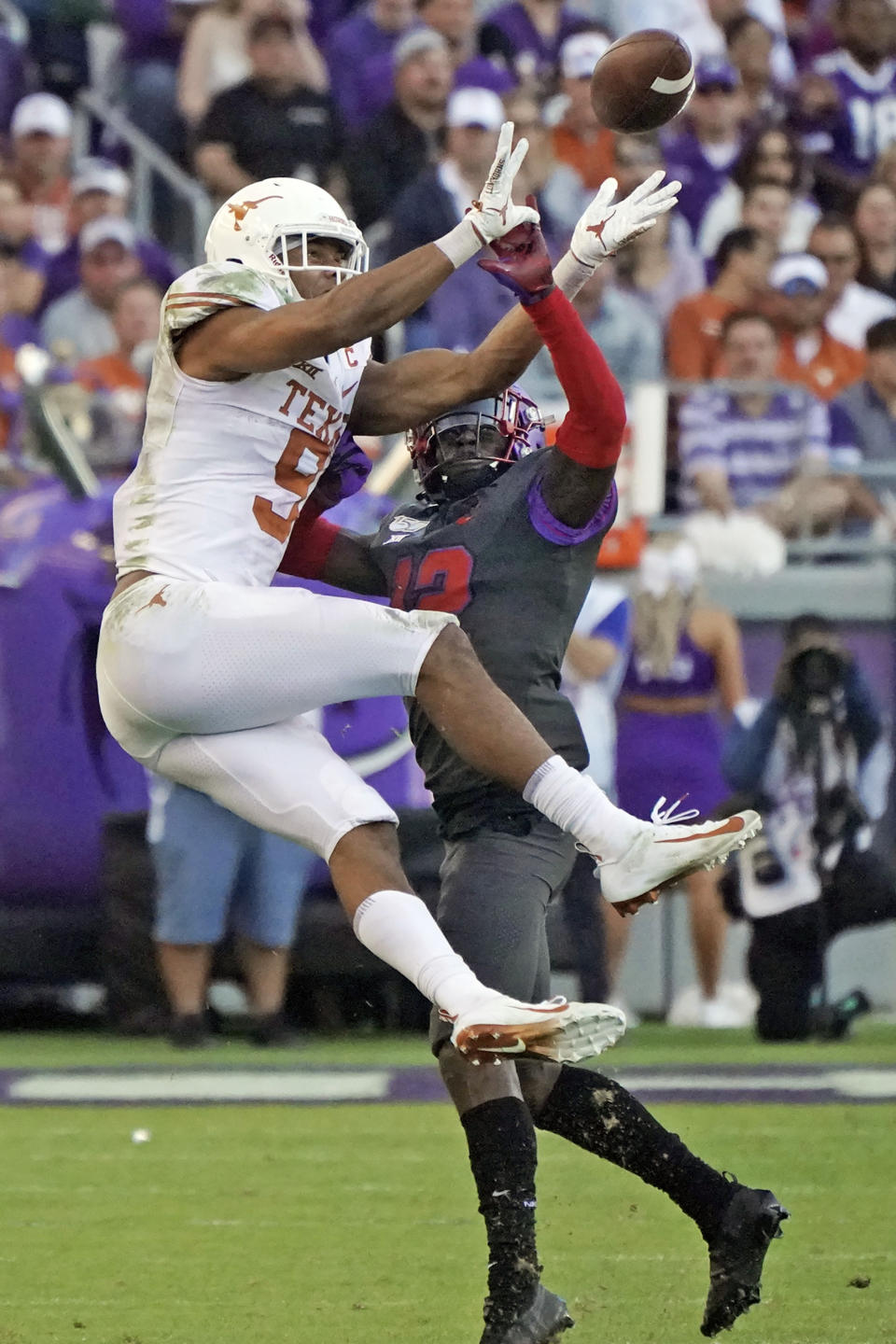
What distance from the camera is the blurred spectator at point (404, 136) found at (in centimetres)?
1041

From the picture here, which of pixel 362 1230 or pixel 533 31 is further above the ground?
pixel 533 31

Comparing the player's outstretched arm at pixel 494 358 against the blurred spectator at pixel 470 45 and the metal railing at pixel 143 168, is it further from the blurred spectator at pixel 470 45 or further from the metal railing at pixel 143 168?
the blurred spectator at pixel 470 45

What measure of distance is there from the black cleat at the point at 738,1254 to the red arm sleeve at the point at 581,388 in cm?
130

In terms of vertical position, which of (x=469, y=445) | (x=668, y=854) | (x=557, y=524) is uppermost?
(x=469, y=445)

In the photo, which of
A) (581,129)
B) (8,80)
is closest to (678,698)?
(581,129)

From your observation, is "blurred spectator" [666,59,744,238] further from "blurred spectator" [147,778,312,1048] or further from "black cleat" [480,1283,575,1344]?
"black cleat" [480,1283,575,1344]

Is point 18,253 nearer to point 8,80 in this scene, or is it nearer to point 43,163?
point 43,163

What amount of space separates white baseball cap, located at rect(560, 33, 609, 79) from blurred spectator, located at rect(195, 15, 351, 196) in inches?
47.5

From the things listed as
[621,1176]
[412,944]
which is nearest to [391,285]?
[412,944]

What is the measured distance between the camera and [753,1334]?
3832 millimetres

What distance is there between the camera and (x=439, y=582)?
13.1 feet

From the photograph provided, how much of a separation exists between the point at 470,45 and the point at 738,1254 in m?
8.47

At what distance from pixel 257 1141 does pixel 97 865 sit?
257 cm

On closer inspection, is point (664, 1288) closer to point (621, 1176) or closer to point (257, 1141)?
point (621, 1176)
